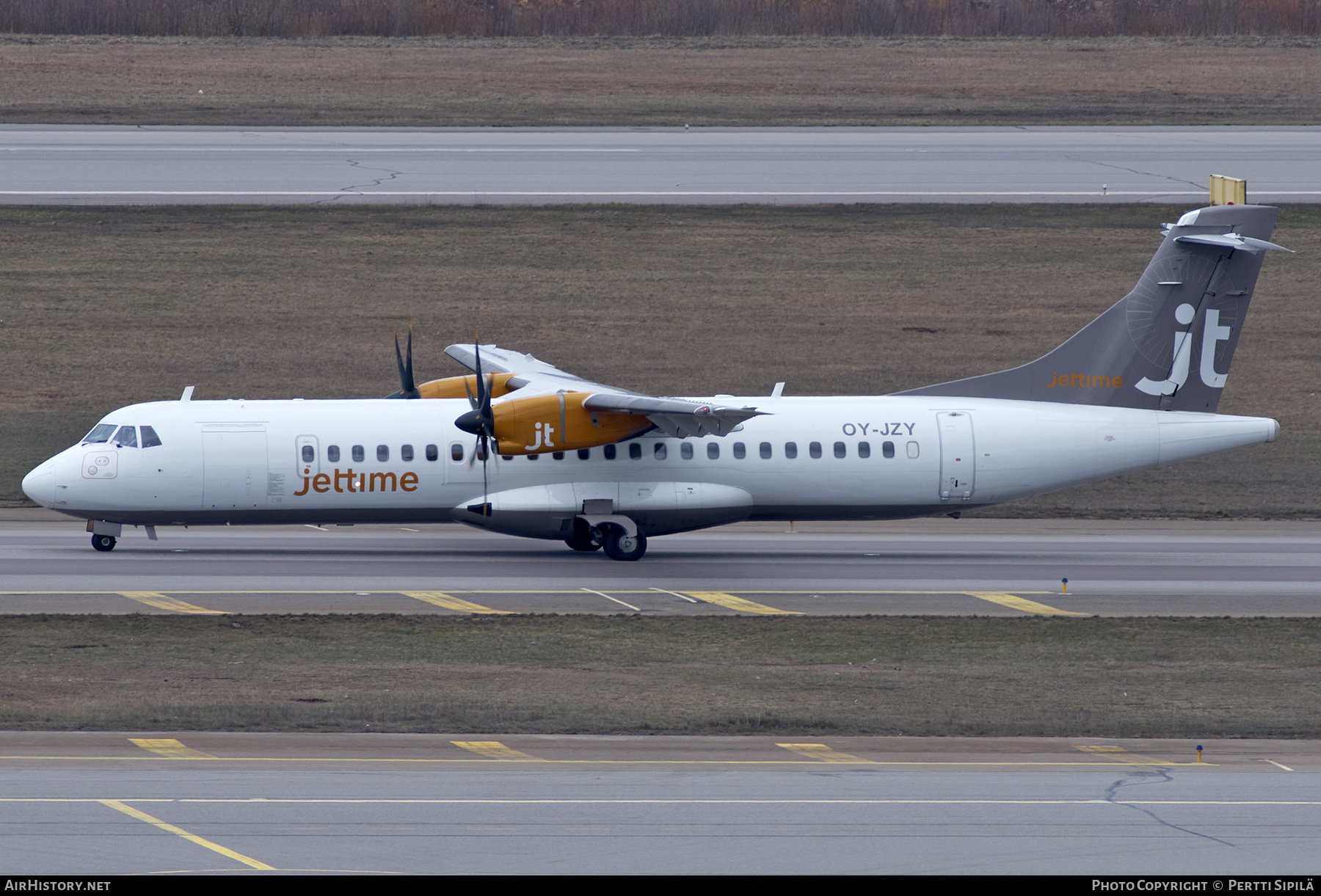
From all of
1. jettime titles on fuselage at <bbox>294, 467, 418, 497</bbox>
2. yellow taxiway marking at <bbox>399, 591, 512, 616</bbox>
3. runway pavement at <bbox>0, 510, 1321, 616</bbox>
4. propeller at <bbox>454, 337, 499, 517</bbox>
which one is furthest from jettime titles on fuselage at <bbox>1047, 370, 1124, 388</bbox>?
jettime titles on fuselage at <bbox>294, 467, 418, 497</bbox>

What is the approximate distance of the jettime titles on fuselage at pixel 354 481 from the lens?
29.1 m

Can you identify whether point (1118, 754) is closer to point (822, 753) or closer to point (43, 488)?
point (822, 753)

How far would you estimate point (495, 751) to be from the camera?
57.7ft

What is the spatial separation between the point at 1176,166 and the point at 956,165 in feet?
24.6

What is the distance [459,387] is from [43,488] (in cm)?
784

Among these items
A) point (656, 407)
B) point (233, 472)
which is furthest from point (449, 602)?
point (233, 472)

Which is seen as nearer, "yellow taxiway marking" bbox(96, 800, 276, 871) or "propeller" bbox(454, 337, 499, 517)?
"yellow taxiway marking" bbox(96, 800, 276, 871)

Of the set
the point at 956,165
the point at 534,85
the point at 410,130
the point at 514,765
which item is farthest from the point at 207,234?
the point at 514,765

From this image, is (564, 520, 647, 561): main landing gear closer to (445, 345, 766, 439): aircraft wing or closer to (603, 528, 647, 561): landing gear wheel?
(603, 528, 647, 561): landing gear wheel

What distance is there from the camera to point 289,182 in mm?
55406

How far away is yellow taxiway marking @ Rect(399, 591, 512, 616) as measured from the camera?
84.0 feet

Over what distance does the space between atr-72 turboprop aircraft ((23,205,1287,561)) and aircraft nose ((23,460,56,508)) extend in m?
0.05

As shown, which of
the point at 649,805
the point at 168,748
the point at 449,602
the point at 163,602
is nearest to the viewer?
the point at 649,805

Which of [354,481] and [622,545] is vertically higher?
[354,481]
